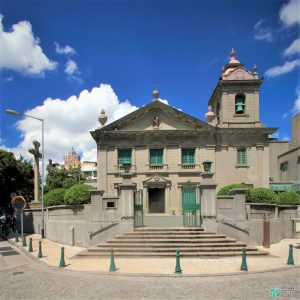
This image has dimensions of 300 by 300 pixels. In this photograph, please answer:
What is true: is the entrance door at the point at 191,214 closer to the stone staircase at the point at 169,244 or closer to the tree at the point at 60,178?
the stone staircase at the point at 169,244

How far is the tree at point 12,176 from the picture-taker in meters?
39.3

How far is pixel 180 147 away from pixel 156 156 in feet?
7.77

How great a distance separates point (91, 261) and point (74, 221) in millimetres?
6089

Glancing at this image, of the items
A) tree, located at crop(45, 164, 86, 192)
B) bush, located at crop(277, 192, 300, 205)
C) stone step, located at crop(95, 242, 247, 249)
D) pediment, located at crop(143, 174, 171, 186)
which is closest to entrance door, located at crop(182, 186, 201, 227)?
stone step, located at crop(95, 242, 247, 249)

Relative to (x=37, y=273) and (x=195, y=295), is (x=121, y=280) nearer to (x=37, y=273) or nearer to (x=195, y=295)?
Answer: (x=195, y=295)

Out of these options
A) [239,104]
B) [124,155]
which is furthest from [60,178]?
[239,104]

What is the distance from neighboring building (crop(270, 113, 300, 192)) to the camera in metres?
41.1

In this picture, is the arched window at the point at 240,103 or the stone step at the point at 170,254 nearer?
the stone step at the point at 170,254

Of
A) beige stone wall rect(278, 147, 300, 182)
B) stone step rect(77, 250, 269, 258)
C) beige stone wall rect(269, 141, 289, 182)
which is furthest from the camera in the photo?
beige stone wall rect(269, 141, 289, 182)

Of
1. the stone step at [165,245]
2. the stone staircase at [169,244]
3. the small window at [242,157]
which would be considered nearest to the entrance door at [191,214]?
the stone staircase at [169,244]

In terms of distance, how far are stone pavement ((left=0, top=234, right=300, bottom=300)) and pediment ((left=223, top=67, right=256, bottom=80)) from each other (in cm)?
2213

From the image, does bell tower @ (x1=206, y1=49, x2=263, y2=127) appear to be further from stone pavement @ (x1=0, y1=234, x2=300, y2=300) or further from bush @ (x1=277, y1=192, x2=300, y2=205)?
stone pavement @ (x1=0, y1=234, x2=300, y2=300)

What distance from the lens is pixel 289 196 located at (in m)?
21.3

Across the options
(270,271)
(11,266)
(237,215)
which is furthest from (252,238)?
(11,266)
